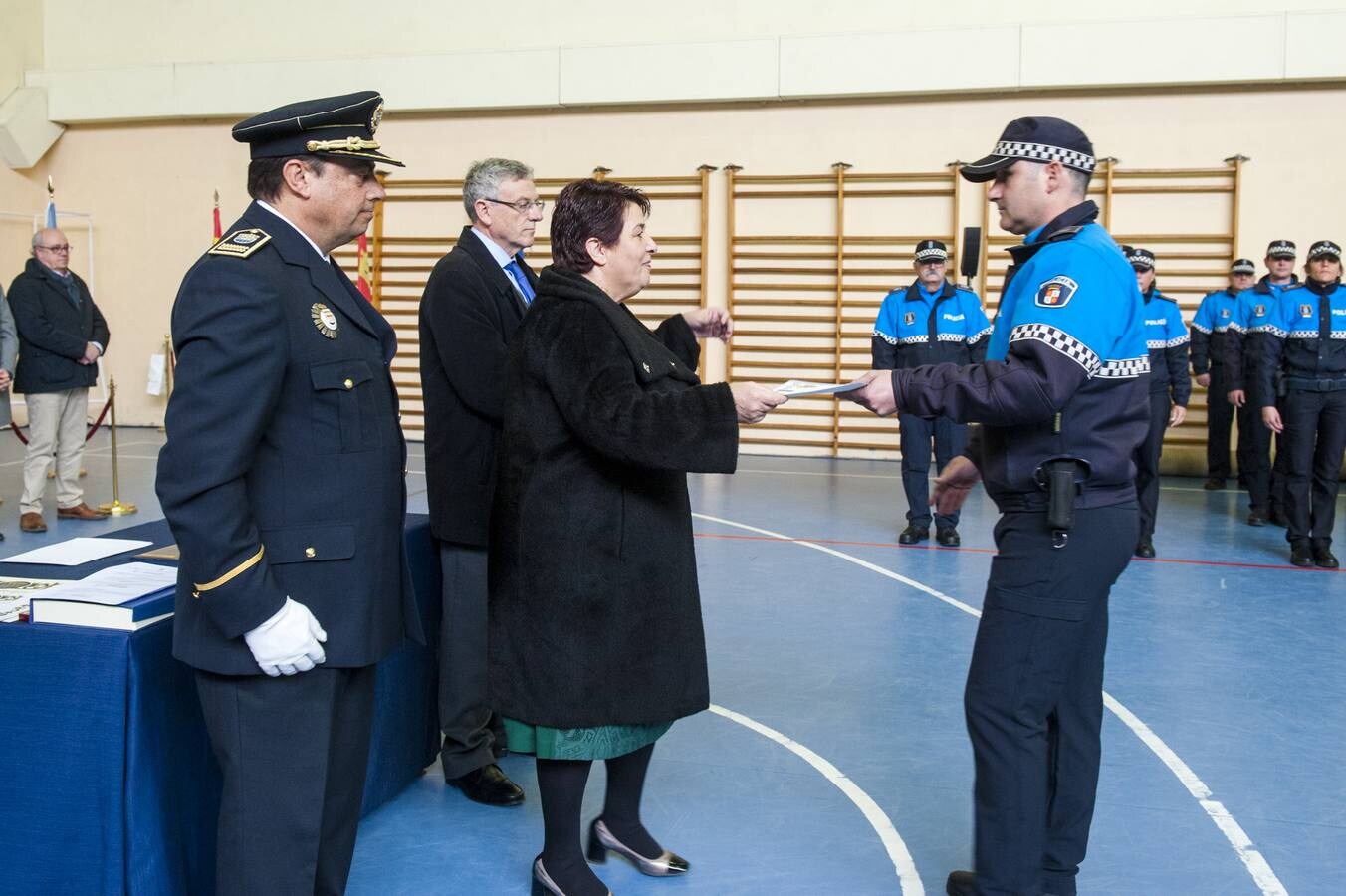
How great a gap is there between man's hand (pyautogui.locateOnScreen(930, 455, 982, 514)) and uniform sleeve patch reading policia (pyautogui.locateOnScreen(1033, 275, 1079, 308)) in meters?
0.53

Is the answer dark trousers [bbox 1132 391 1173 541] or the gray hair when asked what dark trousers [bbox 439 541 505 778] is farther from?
dark trousers [bbox 1132 391 1173 541]

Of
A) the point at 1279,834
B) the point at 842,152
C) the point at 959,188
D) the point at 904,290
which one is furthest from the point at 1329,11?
the point at 1279,834

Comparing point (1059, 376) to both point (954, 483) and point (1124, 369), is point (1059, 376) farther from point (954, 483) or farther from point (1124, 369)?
point (954, 483)

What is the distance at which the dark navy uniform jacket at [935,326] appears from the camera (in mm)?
6742

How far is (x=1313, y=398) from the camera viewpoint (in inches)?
247

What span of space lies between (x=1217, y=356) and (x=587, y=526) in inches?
296

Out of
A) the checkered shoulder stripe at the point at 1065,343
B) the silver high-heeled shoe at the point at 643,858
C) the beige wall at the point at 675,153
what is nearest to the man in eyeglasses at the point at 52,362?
the beige wall at the point at 675,153

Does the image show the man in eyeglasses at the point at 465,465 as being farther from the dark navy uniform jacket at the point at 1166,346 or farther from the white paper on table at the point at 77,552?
the dark navy uniform jacket at the point at 1166,346

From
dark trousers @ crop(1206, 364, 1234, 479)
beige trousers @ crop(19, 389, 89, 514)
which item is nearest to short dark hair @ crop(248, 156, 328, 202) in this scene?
beige trousers @ crop(19, 389, 89, 514)

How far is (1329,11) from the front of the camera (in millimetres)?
8766

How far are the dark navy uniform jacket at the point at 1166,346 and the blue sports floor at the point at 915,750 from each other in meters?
1.07

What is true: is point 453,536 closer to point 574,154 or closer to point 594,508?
point 594,508

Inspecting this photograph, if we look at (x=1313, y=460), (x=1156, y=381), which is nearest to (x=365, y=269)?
(x=1156, y=381)

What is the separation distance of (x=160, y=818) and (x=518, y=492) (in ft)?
3.00
